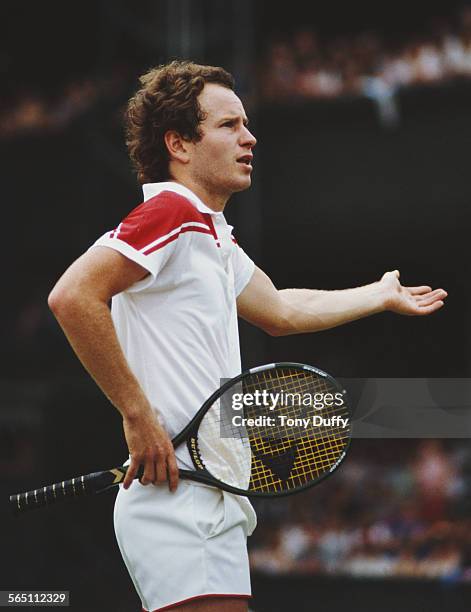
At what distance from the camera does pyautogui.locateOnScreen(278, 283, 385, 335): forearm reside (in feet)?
12.3

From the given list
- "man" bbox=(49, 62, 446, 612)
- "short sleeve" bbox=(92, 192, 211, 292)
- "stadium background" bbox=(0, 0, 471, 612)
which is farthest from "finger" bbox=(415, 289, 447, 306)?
"stadium background" bbox=(0, 0, 471, 612)

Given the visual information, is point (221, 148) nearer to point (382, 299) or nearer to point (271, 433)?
point (382, 299)

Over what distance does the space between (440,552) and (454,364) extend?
5.11m

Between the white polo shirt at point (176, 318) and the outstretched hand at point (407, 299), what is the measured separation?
2.41ft

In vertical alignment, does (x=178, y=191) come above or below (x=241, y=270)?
above

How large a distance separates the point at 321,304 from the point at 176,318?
2.51 ft

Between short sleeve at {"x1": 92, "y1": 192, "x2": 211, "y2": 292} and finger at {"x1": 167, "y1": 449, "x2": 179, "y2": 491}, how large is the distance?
481 millimetres

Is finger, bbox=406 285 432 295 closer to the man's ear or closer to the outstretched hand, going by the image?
the outstretched hand

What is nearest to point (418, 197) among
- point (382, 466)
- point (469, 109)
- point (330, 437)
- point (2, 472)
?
point (469, 109)

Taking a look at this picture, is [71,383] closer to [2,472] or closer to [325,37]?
[2,472]

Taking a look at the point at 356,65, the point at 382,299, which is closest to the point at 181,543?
the point at 382,299

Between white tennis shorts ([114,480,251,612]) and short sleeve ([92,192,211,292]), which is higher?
short sleeve ([92,192,211,292])

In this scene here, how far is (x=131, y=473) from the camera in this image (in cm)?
308

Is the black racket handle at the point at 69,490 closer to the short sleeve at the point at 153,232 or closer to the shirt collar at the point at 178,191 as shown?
the short sleeve at the point at 153,232
